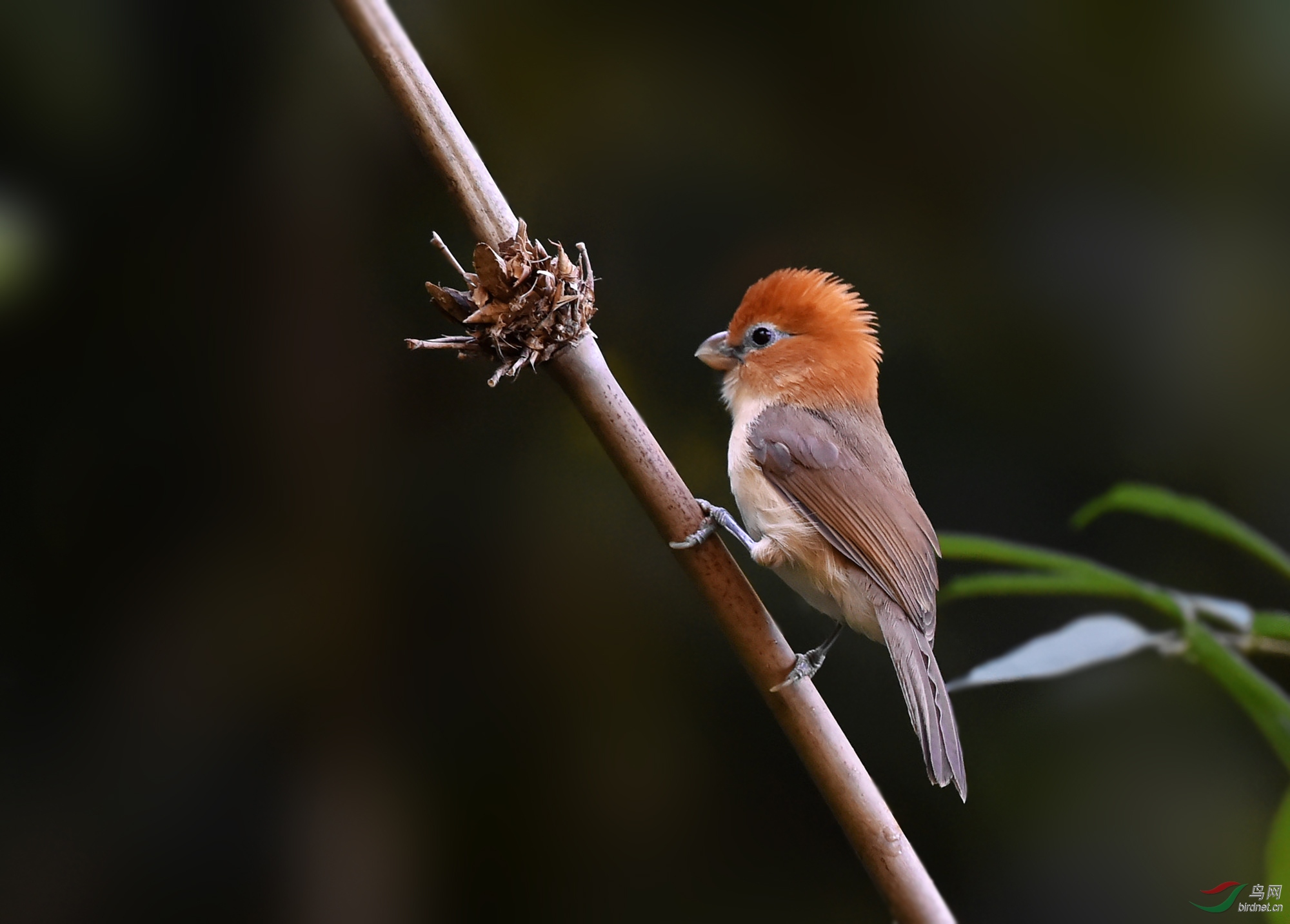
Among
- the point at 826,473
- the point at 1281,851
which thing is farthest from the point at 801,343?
the point at 1281,851

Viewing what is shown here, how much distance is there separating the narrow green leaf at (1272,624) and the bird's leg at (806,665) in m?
0.46

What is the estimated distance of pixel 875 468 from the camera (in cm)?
137

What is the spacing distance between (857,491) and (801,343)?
214mm

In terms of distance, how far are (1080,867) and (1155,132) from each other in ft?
5.52

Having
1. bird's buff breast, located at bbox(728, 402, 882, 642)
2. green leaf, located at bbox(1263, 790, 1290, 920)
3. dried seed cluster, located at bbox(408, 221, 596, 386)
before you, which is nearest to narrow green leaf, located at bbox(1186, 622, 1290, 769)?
green leaf, located at bbox(1263, 790, 1290, 920)

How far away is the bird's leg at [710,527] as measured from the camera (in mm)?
932

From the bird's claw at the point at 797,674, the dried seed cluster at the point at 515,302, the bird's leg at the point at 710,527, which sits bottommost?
the bird's claw at the point at 797,674

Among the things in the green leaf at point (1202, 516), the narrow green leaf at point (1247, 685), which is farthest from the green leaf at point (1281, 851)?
the green leaf at point (1202, 516)

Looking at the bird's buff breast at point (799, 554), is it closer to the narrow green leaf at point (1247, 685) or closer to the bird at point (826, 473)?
the bird at point (826, 473)

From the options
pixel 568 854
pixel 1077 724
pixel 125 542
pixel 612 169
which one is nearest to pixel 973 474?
pixel 1077 724

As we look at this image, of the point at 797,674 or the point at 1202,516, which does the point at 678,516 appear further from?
the point at 1202,516

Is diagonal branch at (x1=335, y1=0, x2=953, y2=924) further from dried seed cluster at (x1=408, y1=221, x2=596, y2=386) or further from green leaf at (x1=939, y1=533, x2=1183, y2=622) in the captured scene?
green leaf at (x1=939, y1=533, x2=1183, y2=622)

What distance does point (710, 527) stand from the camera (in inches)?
Result: 37.6

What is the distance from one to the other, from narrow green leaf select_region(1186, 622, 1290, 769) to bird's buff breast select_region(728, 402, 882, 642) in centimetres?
41
